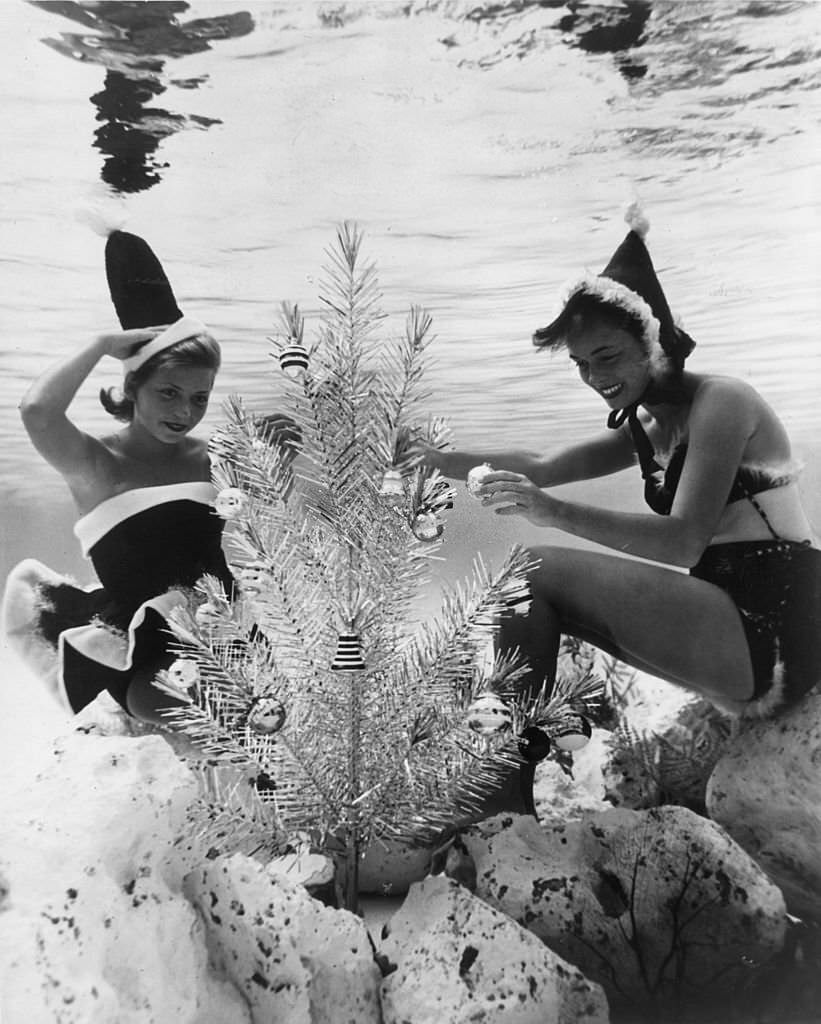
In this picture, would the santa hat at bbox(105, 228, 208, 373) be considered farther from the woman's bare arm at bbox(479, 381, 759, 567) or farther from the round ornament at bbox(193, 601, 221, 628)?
the woman's bare arm at bbox(479, 381, 759, 567)

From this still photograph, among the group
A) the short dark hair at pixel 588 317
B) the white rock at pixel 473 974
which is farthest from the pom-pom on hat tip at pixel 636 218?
the white rock at pixel 473 974

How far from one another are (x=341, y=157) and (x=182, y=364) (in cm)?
36

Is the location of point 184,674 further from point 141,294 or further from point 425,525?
point 141,294

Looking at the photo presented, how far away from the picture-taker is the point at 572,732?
1.22 meters

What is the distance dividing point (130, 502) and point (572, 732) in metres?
0.71

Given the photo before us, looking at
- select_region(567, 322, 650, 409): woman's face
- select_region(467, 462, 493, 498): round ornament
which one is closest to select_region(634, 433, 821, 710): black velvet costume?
select_region(567, 322, 650, 409): woman's face

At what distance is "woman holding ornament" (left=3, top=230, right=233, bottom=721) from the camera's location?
4.05 feet

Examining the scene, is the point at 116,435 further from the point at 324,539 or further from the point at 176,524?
the point at 324,539

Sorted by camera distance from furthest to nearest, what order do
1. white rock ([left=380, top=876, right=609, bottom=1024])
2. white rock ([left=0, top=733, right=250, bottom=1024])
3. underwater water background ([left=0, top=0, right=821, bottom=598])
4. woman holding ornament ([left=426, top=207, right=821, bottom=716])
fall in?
woman holding ornament ([left=426, top=207, right=821, bottom=716]) < underwater water background ([left=0, top=0, right=821, bottom=598]) < white rock ([left=380, top=876, right=609, bottom=1024]) < white rock ([left=0, top=733, right=250, bottom=1024])

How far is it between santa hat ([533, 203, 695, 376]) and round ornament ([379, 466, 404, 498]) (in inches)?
13.0

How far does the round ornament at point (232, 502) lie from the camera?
1.13m

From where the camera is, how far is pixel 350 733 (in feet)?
3.76

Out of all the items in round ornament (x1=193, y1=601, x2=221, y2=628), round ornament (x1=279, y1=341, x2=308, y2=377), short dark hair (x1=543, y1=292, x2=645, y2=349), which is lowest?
round ornament (x1=193, y1=601, x2=221, y2=628)

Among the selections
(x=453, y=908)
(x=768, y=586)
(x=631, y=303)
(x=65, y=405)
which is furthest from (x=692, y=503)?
(x=65, y=405)
